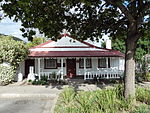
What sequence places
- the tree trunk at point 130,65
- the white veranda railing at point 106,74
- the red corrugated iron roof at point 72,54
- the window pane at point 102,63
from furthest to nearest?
the window pane at point 102,63 → the red corrugated iron roof at point 72,54 → the white veranda railing at point 106,74 → the tree trunk at point 130,65

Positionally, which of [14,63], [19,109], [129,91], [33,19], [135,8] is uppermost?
[135,8]

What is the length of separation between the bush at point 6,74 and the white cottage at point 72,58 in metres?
3.89

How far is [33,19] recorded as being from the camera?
796 cm

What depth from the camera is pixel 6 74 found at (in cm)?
1828

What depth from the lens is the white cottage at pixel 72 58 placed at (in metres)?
22.2

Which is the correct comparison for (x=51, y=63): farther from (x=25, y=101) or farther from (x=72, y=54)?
(x=25, y=101)

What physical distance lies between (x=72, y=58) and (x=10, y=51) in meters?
8.08

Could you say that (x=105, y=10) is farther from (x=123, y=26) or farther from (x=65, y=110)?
(x=65, y=110)

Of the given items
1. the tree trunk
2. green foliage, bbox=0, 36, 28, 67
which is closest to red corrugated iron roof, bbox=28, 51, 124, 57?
green foliage, bbox=0, 36, 28, 67

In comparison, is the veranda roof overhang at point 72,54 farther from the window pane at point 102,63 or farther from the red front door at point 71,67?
the red front door at point 71,67


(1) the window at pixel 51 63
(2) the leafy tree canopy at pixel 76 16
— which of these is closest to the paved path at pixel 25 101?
(2) the leafy tree canopy at pixel 76 16

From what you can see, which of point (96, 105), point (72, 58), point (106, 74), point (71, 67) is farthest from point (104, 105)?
point (71, 67)

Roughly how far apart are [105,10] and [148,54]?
25423mm

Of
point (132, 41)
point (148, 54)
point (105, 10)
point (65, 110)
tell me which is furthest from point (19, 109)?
point (148, 54)
